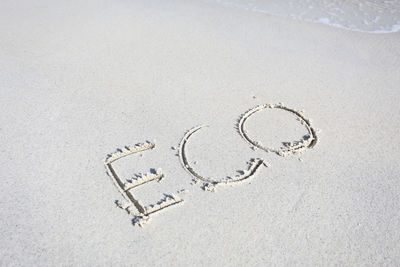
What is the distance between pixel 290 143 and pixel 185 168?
2.39 feet

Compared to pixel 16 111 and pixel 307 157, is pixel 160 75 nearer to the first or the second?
pixel 16 111

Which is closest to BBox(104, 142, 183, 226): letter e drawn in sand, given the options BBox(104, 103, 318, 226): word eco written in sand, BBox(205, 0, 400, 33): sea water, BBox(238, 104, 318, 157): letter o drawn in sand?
BBox(104, 103, 318, 226): word eco written in sand

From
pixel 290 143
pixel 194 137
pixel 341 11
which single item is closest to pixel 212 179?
pixel 194 137

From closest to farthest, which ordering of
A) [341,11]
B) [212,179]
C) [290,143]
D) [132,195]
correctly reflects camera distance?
1. [132,195]
2. [212,179]
3. [290,143]
4. [341,11]

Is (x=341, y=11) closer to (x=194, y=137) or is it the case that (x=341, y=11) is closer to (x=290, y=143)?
(x=290, y=143)

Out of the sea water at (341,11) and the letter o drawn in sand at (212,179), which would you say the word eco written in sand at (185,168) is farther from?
the sea water at (341,11)

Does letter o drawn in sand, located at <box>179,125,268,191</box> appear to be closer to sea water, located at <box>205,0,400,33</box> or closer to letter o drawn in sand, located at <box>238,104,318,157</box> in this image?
letter o drawn in sand, located at <box>238,104,318,157</box>

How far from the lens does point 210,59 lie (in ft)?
10.5

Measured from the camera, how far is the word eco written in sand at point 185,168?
200 cm

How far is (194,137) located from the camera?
245 centimetres

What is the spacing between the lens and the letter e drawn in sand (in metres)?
1.97

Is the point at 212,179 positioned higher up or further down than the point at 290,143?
further down

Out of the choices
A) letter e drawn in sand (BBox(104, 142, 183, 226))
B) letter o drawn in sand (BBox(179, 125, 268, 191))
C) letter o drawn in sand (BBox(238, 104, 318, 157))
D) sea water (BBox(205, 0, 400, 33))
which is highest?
sea water (BBox(205, 0, 400, 33))

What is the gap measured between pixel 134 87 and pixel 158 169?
0.91m
